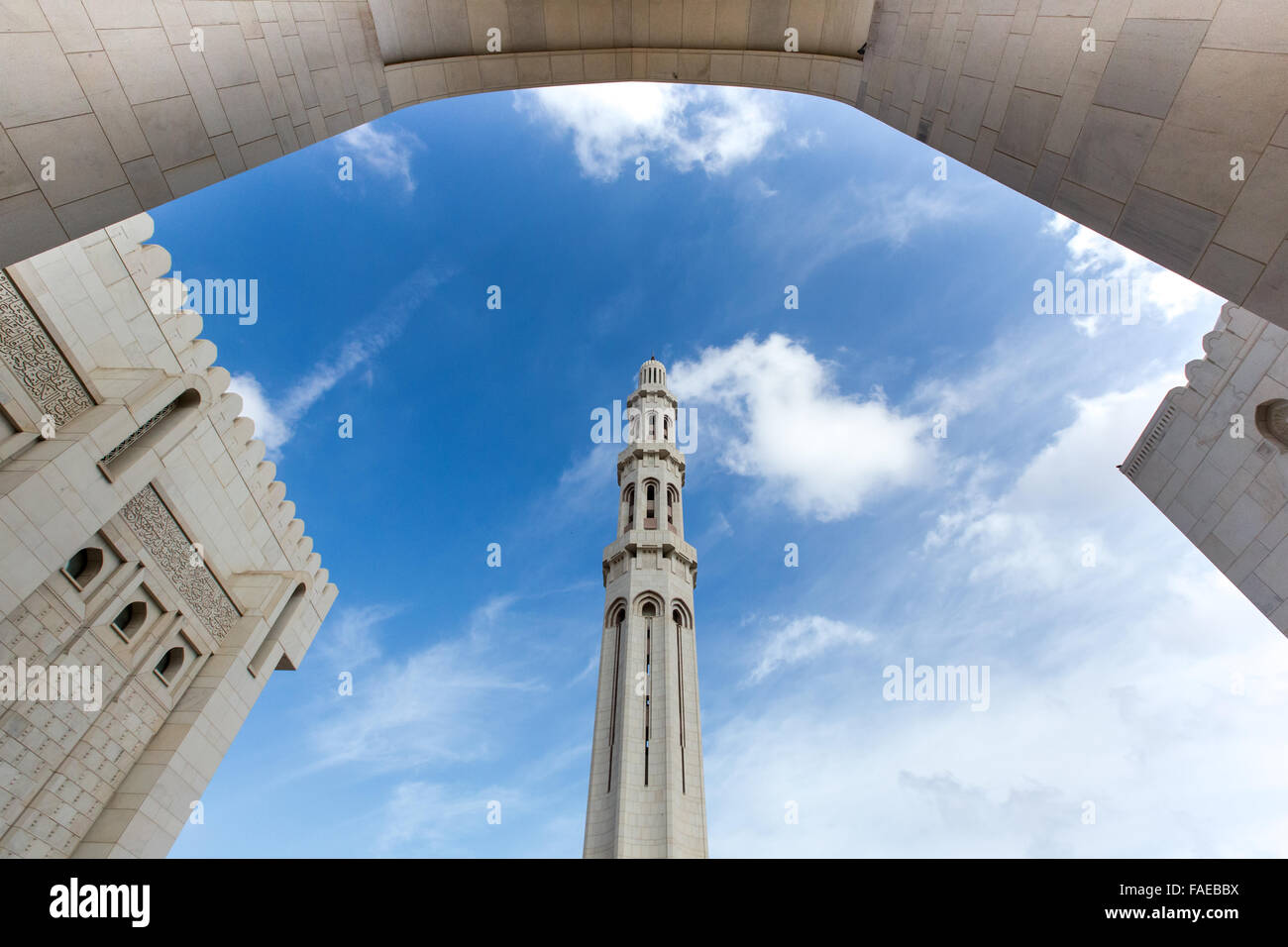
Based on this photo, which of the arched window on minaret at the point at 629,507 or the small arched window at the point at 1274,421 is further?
the arched window on minaret at the point at 629,507

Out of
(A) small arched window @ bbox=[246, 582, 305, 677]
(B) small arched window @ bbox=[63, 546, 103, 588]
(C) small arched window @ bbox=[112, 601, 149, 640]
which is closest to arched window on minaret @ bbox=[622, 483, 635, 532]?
(A) small arched window @ bbox=[246, 582, 305, 677]

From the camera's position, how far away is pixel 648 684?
2952 cm

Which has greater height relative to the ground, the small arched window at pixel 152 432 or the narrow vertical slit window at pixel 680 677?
the narrow vertical slit window at pixel 680 677

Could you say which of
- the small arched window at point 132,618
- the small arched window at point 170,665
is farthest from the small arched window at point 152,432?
the small arched window at point 170,665

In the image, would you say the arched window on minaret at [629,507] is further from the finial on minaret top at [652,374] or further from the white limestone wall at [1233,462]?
the white limestone wall at [1233,462]

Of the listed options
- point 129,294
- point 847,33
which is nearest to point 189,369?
point 129,294

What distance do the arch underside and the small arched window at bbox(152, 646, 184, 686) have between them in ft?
34.9

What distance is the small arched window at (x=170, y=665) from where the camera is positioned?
12586 mm

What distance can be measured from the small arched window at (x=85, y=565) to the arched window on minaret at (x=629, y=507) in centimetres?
2697

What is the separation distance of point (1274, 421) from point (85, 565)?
22889 mm

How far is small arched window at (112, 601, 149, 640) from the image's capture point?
1172 centimetres

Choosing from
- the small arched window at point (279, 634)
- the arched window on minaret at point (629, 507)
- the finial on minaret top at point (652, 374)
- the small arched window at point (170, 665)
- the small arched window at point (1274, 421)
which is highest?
the finial on minaret top at point (652, 374)

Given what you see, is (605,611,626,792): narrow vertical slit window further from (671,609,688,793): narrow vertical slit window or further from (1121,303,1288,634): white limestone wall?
(1121,303,1288,634): white limestone wall
